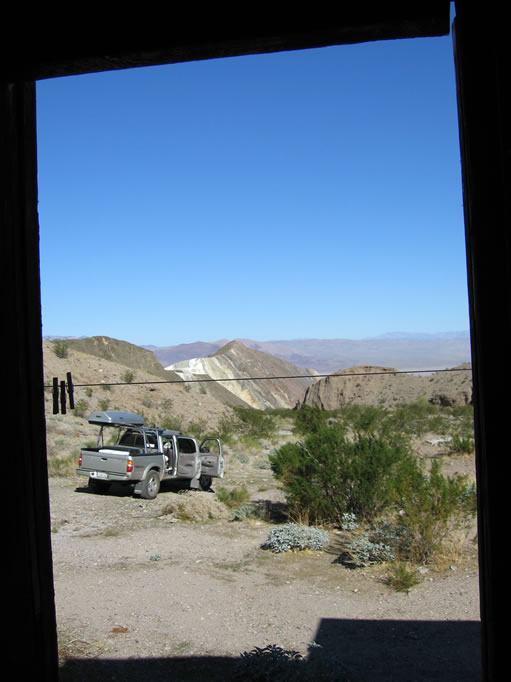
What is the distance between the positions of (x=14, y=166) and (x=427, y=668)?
6115mm

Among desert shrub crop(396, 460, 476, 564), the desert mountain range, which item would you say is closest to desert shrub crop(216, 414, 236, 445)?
the desert mountain range

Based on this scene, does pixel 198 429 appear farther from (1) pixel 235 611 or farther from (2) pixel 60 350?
(1) pixel 235 611

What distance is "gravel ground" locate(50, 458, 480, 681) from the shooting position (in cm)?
594

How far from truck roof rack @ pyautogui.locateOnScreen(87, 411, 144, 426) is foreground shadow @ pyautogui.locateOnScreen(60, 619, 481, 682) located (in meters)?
9.44

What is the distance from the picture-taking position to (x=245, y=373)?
75.9 meters

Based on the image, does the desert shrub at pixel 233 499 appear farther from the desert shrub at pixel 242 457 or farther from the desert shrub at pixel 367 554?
the desert shrub at pixel 242 457

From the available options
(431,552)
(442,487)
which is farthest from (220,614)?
(442,487)

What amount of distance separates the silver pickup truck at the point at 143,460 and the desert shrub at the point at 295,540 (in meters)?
4.98

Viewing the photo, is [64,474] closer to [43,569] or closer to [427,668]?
[427,668]

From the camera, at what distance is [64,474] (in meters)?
18.6

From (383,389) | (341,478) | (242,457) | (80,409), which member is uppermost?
(80,409)

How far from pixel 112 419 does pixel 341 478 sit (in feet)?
20.4

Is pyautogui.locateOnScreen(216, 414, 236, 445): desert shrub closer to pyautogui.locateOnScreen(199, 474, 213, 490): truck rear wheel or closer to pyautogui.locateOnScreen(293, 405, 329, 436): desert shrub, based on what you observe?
pyautogui.locateOnScreen(199, 474, 213, 490): truck rear wheel

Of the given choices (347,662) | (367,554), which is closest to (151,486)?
(367,554)
